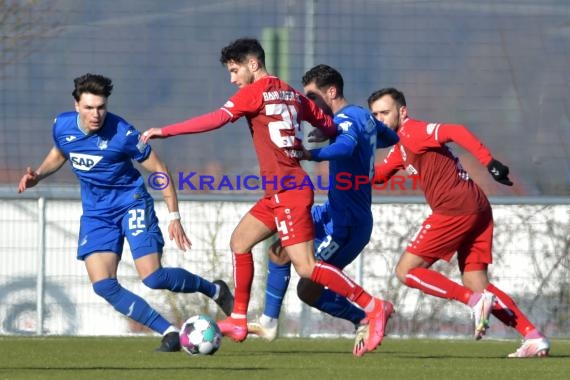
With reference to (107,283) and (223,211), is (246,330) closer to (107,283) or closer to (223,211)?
(107,283)

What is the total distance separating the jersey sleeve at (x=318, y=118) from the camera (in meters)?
9.13

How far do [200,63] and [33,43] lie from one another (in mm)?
1622

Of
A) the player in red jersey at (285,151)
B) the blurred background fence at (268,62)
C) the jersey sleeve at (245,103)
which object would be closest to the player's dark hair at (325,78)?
the player in red jersey at (285,151)

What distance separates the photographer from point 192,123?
28.0 ft

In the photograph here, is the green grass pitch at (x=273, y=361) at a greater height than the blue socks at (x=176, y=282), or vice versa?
Result: the blue socks at (x=176, y=282)

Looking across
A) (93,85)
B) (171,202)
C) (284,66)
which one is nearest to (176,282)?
(171,202)

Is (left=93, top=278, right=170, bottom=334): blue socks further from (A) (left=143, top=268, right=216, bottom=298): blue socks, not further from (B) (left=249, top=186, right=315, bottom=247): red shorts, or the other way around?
(B) (left=249, top=186, right=315, bottom=247): red shorts

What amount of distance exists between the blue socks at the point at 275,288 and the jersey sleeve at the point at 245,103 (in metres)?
1.76

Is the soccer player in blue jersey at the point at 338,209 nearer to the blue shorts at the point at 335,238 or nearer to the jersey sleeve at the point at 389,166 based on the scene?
the blue shorts at the point at 335,238

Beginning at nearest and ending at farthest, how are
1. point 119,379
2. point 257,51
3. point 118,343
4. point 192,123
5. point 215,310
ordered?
point 119,379 → point 192,123 → point 257,51 → point 118,343 → point 215,310

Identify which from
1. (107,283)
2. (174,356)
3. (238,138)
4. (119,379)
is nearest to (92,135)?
(107,283)

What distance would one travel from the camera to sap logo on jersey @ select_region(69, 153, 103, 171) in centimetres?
995

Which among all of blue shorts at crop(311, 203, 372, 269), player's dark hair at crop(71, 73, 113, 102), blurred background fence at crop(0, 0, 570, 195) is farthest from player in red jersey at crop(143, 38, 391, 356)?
blurred background fence at crop(0, 0, 570, 195)

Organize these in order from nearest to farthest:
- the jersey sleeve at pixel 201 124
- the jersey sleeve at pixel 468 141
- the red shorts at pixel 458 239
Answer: the jersey sleeve at pixel 201 124 < the jersey sleeve at pixel 468 141 < the red shorts at pixel 458 239
